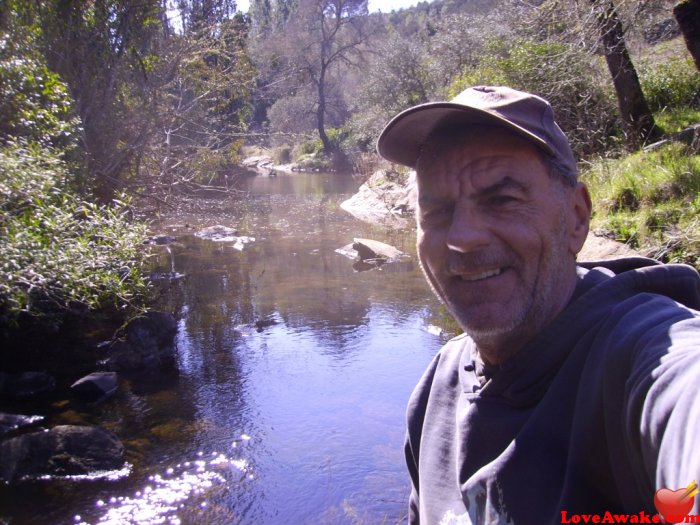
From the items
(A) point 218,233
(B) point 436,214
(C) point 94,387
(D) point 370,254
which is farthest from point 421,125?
(A) point 218,233

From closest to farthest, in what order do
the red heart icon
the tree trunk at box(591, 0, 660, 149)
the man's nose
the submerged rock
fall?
the red heart icon → the man's nose → the tree trunk at box(591, 0, 660, 149) → the submerged rock

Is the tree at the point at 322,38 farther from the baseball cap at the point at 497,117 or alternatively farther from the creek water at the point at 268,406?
the baseball cap at the point at 497,117

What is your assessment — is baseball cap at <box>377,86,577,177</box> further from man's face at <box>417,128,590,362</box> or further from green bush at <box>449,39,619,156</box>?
green bush at <box>449,39,619,156</box>

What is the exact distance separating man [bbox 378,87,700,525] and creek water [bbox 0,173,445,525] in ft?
11.5

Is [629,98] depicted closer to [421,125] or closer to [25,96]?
[25,96]

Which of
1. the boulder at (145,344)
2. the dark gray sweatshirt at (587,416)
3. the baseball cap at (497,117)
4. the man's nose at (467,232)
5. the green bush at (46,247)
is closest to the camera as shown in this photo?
the dark gray sweatshirt at (587,416)

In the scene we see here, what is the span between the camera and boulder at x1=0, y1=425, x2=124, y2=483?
531 centimetres

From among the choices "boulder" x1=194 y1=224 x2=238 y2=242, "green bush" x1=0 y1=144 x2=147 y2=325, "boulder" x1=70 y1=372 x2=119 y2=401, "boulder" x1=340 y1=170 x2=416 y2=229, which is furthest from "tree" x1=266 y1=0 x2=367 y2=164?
"boulder" x1=70 y1=372 x2=119 y2=401

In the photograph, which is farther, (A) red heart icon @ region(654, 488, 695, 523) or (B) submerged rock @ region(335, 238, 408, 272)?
(B) submerged rock @ region(335, 238, 408, 272)

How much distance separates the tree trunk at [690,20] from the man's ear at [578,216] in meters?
6.58

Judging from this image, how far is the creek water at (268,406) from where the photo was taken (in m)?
4.95

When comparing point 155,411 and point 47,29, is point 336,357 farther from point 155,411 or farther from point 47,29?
point 47,29

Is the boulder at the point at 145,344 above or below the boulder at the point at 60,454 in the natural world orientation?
above

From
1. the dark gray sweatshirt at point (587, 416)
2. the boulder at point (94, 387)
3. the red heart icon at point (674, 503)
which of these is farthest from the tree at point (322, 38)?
the red heart icon at point (674, 503)
